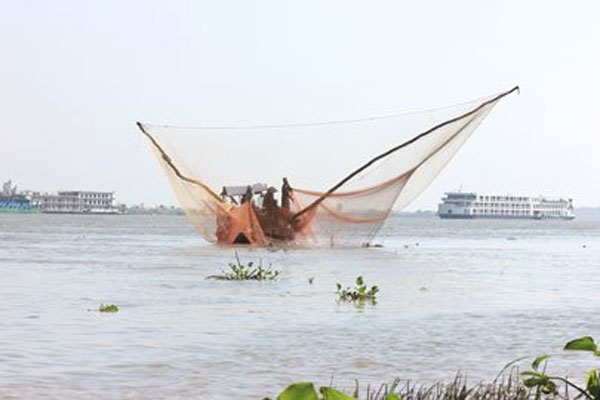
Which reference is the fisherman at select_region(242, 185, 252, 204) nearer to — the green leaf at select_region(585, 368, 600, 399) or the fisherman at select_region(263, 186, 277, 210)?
the fisherman at select_region(263, 186, 277, 210)

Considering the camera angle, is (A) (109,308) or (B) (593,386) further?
(A) (109,308)

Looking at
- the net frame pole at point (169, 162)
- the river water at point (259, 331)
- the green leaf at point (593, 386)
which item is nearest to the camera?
the green leaf at point (593, 386)

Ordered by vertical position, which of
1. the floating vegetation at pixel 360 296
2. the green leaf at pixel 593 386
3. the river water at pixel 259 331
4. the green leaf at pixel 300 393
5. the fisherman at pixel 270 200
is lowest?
the river water at pixel 259 331

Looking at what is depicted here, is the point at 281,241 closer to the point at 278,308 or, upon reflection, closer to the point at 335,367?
the point at 278,308

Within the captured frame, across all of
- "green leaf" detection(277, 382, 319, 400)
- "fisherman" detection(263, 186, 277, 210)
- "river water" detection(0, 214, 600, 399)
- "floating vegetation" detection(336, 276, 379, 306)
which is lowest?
"river water" detection(0, 214, 600, 399)

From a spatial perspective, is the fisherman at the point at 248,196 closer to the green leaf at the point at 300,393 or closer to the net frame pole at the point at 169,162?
the net frame pole at the point at 169,162

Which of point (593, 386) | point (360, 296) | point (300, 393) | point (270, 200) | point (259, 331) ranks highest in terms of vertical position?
point (270, 200)

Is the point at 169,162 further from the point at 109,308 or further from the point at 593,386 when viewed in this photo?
the point at 593,386

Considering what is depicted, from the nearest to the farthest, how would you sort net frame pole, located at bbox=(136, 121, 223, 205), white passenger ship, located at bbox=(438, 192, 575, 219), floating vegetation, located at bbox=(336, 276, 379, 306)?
1. floating vegetation, located at bbox=(336, 276, 379, 306)
2. net frame pole, located at bbox=(136, 121, 223, 205)
3. white passenger ship, located at bbox=(438, 192, 575, 219)

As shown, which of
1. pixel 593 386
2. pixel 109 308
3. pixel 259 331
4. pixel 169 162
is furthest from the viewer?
pixel 169 162

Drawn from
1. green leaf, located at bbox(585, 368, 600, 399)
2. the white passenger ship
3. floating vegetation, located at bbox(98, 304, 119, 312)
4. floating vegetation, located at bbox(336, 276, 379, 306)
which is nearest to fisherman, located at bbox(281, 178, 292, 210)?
floating vegetation, located at bbox(336, 276, 379, 306)

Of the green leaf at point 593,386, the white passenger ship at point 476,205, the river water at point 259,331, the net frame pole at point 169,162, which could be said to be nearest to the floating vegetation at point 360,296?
the river water at point 259,331

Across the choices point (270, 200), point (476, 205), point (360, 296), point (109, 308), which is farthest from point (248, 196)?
point (476, 205)

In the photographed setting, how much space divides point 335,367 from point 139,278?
555 inches
